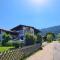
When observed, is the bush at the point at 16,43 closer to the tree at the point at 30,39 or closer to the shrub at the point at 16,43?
the shrub at the point at 16,43

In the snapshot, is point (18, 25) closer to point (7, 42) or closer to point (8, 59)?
point (7, 42)

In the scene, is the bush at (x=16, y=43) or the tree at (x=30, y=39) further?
the tree at (x=30, y=39)

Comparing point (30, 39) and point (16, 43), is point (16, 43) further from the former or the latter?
point (30, 39)

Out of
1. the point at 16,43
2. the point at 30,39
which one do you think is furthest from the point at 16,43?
the point at 30,39

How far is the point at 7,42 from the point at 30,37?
9.03 meters

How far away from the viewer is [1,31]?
58.8 meters

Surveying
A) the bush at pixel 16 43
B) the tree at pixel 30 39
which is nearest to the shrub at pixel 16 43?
the bush at pixel 16 43

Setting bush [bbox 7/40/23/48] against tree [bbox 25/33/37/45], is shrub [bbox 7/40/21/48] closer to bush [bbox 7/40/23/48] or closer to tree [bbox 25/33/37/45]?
bush [bbox 7/40/23/48]

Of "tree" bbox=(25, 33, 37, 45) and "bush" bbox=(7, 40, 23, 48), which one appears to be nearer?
"bush" bbox=(7, 40, 23, 48)

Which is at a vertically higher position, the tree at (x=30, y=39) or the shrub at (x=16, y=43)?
the tree at (x=30, y=39)

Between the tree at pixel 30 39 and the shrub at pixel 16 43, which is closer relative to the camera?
the shrub at pixel 16 43

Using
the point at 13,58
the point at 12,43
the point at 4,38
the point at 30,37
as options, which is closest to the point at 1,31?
the point at 4,38

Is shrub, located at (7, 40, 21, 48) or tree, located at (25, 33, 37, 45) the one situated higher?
tree, located at (25, 33, 37, 45)

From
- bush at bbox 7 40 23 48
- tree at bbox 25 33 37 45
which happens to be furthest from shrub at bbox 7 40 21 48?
tree at bbox 25 33 37 45
